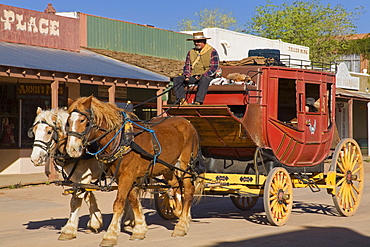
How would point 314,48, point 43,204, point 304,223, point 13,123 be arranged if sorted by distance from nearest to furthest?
point 304,223, point 43,204, point 13,123, point 314,48

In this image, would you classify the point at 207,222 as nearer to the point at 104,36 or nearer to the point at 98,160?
the point at 98,160

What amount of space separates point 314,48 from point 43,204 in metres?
34.9

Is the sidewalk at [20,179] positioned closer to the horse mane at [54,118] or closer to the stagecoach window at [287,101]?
the stagecoach window at [287,101]

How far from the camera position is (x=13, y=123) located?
20.2 metres

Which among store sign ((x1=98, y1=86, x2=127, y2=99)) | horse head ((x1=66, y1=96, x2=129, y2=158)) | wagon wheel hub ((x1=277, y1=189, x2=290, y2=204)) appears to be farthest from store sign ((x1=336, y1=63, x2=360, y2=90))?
horse head ((x1=66, y1=96, x2=129, y2=158))

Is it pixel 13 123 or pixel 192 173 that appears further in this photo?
pixel 13 123

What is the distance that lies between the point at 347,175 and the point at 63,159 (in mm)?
5446

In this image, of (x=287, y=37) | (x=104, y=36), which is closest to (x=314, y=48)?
(x=287, y=37)

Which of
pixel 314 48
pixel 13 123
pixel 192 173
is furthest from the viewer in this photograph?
pixel 314 48

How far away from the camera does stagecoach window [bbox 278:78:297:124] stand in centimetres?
1198

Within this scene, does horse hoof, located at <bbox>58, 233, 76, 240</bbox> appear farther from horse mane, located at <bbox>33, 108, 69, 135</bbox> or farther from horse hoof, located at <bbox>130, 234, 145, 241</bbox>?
horse mane, located at <bbox>33, 108, 69, 135</bbox>

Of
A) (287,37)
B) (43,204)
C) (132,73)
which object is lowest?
(43,204)

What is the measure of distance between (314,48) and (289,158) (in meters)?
35.8

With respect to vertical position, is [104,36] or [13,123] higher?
[104,36]
